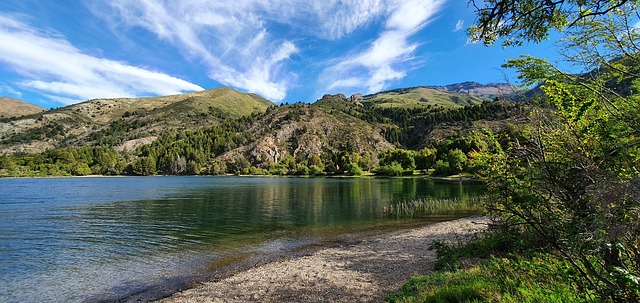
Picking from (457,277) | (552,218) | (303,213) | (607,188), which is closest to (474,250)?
(457,277)

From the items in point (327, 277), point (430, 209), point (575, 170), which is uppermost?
point (575, 170)

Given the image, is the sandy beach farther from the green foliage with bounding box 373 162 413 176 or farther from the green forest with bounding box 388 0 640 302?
the green foliage with bounding box 373 162 413 176

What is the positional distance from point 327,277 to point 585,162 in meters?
14.8

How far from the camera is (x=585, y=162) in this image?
17.6 feet

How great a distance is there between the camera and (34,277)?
2069cm

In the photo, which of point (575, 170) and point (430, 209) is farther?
point (430, 209)

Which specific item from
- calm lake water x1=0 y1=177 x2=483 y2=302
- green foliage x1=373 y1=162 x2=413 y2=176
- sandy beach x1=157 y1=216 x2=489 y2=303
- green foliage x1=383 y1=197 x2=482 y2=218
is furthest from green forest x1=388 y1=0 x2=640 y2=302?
green foliage x1=373 y1=162 x2=413 y2=176

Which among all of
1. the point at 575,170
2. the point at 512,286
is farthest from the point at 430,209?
the point at 575,170

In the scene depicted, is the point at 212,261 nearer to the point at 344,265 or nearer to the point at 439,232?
the point at 344,265

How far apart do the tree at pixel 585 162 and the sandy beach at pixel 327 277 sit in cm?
901

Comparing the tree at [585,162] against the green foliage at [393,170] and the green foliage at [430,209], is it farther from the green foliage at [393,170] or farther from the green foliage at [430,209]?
Result: the green foliage at [393,170]

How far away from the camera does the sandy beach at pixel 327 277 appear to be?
595 inches

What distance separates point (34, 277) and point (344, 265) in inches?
766

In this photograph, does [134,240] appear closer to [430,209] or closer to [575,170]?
[575,170]
